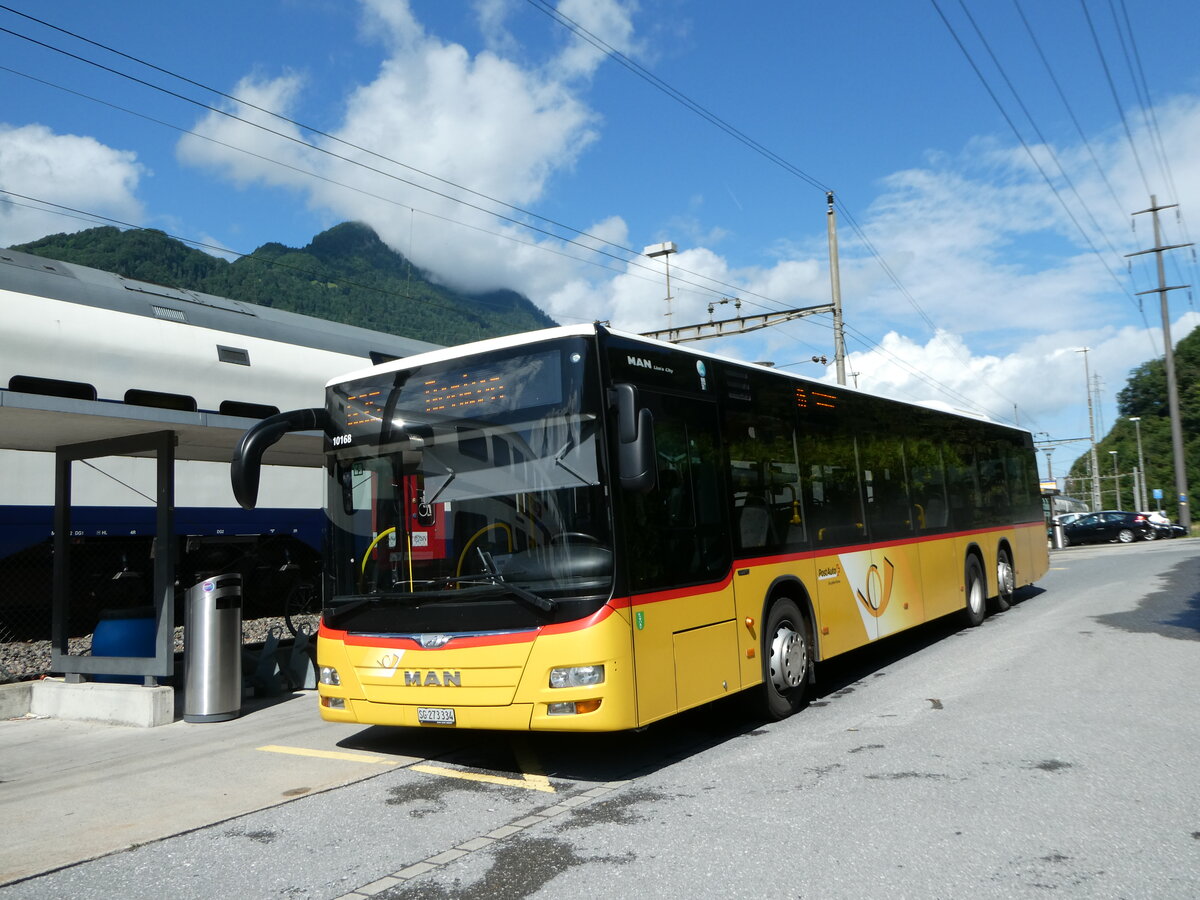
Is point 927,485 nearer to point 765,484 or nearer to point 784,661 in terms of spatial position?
point 765,484

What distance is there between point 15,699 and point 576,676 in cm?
623

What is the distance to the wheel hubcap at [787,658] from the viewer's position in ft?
25.4

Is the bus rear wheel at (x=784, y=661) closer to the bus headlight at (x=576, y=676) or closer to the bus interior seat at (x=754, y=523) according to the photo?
the bus interior seat at (x=754, y=523)

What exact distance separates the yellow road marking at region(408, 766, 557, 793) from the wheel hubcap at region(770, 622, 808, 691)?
7.05 feet

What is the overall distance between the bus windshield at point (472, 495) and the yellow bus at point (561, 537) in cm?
1

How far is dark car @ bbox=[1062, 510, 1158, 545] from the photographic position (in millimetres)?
43062

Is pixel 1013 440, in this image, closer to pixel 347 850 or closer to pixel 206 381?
pixel 206 381

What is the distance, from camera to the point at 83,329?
11445 mm

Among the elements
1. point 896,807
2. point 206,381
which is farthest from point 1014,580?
point 206,381

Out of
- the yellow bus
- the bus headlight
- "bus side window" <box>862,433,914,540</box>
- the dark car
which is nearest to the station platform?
the yellow bus

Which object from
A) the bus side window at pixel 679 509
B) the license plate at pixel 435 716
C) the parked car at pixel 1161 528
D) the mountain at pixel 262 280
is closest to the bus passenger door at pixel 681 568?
the bus side window at pixel 679 509

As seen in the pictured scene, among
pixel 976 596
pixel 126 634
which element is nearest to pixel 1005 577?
pixel 976 596

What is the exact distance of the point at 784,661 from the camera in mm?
7793

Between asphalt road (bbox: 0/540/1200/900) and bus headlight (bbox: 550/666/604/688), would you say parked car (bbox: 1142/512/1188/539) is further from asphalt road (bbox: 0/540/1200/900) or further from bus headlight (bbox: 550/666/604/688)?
bus headlight (bbox: 550/666/604/688)
